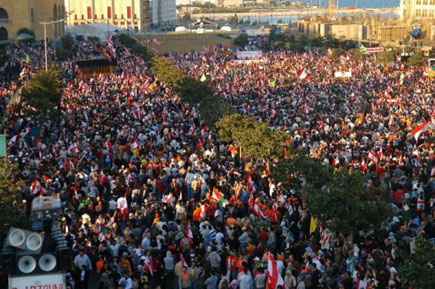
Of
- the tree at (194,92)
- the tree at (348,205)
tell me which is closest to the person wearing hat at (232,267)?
the tree at (348,205)

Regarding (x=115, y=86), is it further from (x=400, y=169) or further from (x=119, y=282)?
(x=119, y=282)

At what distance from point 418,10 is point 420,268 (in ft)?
365

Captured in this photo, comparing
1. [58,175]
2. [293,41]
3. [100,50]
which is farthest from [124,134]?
[293,41]

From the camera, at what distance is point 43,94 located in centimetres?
3228

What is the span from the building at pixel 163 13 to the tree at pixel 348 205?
456 feet

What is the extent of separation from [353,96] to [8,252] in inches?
1257

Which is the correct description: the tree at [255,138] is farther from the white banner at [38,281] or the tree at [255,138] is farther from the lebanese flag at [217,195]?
the white banner at [38,281]

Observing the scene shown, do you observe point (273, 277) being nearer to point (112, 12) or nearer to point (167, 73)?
point (167, 73)

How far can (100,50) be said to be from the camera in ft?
232

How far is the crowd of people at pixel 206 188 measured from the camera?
14438mm

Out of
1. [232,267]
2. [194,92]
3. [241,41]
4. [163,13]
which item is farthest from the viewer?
[163,13]

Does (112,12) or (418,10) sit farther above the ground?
(418,10)

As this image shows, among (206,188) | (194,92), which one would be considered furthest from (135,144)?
(194,92)

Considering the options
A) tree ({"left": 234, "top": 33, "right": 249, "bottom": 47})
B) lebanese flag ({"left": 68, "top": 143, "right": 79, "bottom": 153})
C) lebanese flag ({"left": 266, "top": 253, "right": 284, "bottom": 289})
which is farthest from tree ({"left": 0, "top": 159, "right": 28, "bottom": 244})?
tree ({"left": 234, "top": 33, "right": 249, "bottom": 47})
